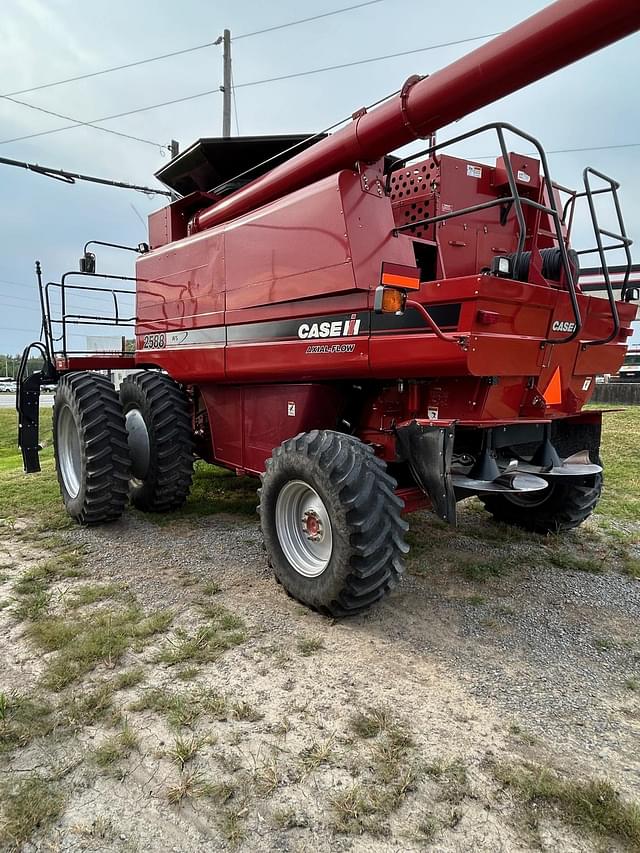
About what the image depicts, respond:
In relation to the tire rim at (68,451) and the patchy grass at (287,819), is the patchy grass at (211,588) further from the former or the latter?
the tire rim at (68,451)

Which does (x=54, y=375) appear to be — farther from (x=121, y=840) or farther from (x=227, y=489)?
(x=121, y=840)

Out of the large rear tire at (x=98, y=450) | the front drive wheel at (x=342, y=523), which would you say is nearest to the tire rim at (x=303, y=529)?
the front drive wheel at (x=342, y=523)

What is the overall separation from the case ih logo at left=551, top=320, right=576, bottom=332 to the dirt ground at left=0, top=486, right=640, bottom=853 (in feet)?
5.87

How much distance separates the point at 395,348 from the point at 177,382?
2987 millimetres

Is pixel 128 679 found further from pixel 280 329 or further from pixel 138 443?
pixel 138 443

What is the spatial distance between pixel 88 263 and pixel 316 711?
5.02 meters

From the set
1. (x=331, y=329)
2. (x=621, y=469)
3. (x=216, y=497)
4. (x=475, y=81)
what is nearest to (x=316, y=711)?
(x=331, y=329)

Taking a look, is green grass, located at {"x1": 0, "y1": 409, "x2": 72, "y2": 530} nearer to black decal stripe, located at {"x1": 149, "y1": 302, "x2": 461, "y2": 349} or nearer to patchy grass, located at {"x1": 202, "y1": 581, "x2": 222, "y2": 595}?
patchy grass, located at {"x1": 202, "y1": 581, "x2": 222, "y2": 595}

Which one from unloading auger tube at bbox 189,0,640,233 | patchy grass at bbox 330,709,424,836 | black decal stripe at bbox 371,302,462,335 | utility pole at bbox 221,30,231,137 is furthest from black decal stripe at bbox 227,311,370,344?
utility pole at bbox 221,30,231,137

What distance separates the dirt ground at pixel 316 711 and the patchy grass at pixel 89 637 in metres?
0.01

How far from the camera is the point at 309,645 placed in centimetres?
317

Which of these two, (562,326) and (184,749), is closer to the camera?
(184,749)

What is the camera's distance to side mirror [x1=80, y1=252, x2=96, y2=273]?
587 centimetres

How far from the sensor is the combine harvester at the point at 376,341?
10.5ft
